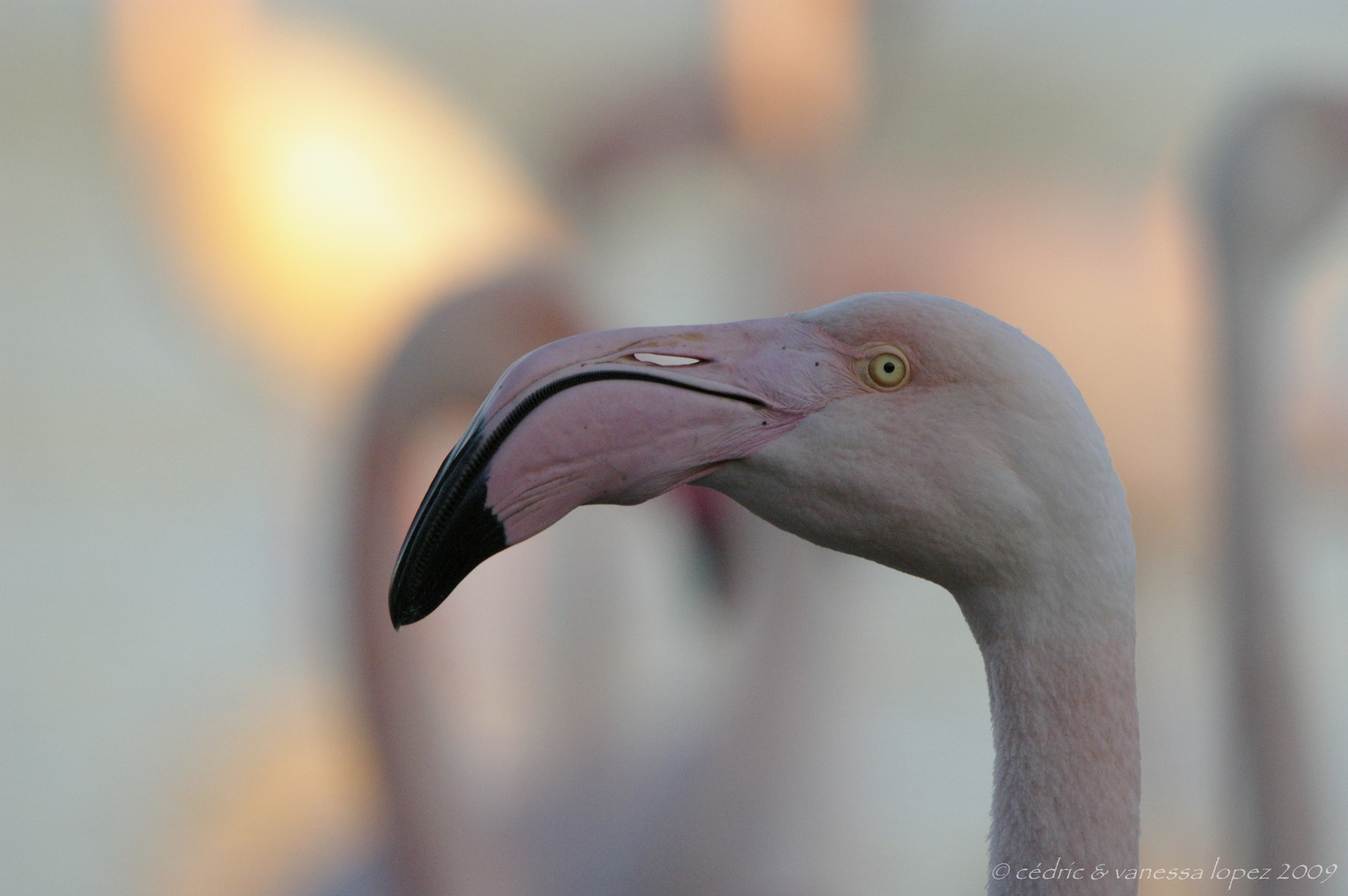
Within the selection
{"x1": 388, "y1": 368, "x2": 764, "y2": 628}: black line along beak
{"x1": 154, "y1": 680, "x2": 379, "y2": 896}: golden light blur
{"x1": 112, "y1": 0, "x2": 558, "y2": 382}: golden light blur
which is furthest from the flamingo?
{"x1": 154, "y1": 680, "x2": 379, "y2": 896}: golden light blur

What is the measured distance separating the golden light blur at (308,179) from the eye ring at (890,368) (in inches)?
80.0

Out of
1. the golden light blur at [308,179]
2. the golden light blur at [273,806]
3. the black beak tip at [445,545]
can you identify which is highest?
the golden light blur at [308,179]

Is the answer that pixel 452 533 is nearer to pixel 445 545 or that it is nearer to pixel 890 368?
pixel 445 545

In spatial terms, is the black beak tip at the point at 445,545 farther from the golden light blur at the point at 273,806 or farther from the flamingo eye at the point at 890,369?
the golden light blur at the point at 273,806

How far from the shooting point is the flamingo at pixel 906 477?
A: 0.76 m

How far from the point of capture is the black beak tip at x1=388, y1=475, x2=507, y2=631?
0.75 meters

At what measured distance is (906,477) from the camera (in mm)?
808

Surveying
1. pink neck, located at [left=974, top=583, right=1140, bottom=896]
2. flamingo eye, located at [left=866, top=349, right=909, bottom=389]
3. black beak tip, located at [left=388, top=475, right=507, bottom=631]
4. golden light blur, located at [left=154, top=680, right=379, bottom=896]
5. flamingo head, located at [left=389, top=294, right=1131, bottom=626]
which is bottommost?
golden light blur, located at [left=154, top=680, right=379, bottom=896]

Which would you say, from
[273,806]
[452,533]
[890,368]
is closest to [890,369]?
[890,368]

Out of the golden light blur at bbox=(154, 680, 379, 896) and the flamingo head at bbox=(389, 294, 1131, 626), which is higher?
the flamingo head at bbox=(389, 294, 1131, 626)

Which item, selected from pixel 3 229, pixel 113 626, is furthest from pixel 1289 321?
pixel 3 229

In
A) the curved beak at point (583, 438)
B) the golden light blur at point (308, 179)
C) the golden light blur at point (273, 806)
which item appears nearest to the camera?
the curved beak at point (583, 438)

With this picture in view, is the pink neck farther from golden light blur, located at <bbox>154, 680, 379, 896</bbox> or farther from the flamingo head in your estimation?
golden light blur, located at <bbox>154, 680, 379, 896</bbox>

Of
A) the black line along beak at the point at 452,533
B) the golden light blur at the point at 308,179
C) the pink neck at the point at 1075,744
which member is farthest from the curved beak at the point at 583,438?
the golden light blur at the point at 308,179
